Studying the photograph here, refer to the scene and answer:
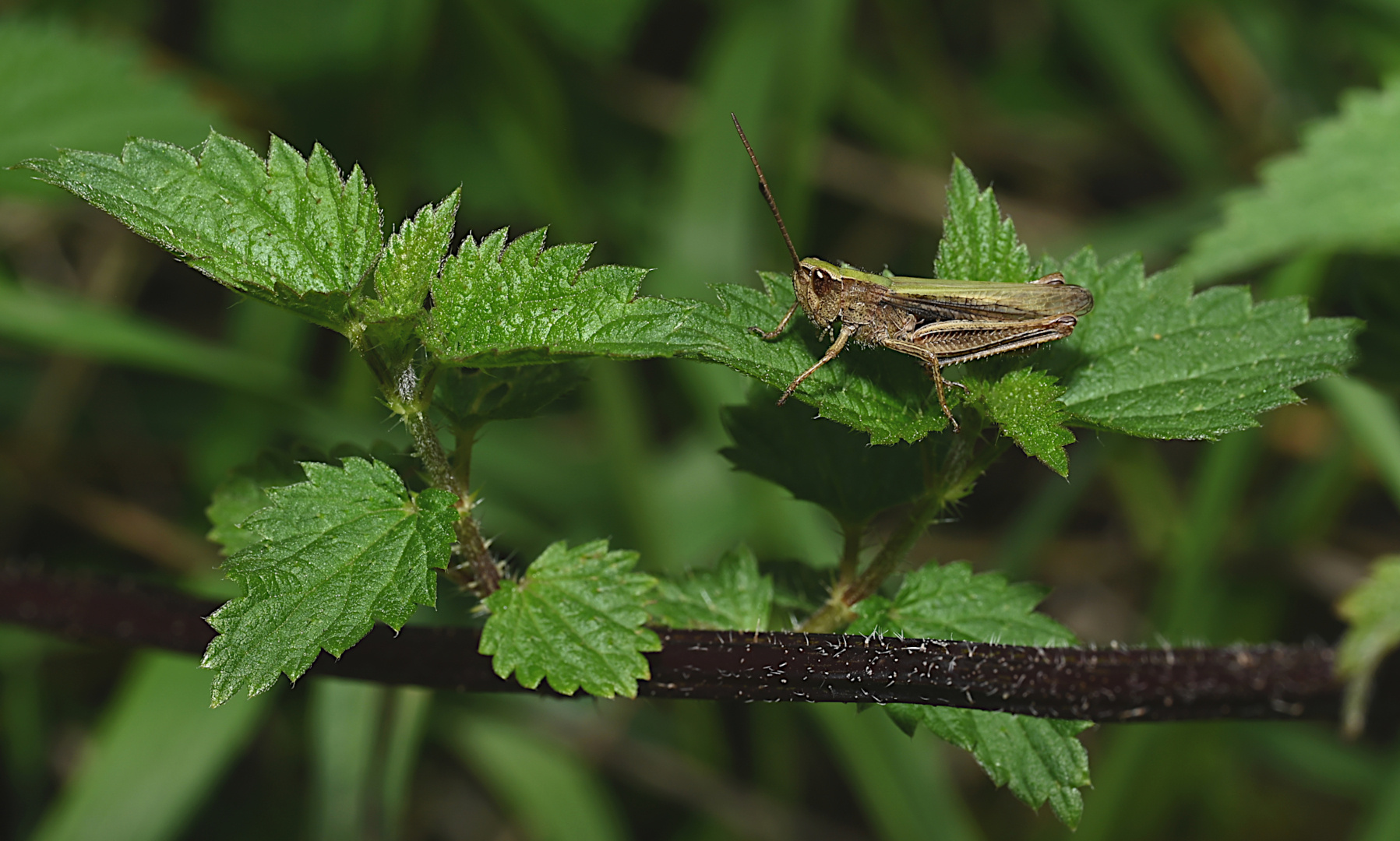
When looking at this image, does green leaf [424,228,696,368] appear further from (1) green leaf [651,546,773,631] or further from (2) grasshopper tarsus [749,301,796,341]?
(1) green leaf [651,546,773,631]

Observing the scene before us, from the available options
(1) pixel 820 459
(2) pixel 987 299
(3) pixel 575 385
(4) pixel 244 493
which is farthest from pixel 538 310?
(2) pixel 987 299

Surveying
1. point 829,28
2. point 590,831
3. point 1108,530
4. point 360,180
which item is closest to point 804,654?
point 360,180

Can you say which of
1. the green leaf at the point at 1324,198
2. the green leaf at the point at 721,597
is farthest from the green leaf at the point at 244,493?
the green leaf at the point at 1324,198

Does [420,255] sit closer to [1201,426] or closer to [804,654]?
[804,654]

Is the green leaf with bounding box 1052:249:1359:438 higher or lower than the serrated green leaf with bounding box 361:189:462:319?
higher

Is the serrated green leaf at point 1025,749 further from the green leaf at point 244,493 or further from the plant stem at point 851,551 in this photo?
the green leaf at point 244,493

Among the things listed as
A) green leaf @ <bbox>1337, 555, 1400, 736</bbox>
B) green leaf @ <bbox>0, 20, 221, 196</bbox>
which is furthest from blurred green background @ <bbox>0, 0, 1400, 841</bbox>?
green leaf @ <bbox>1337, 555, 1400, 736</bbox>
